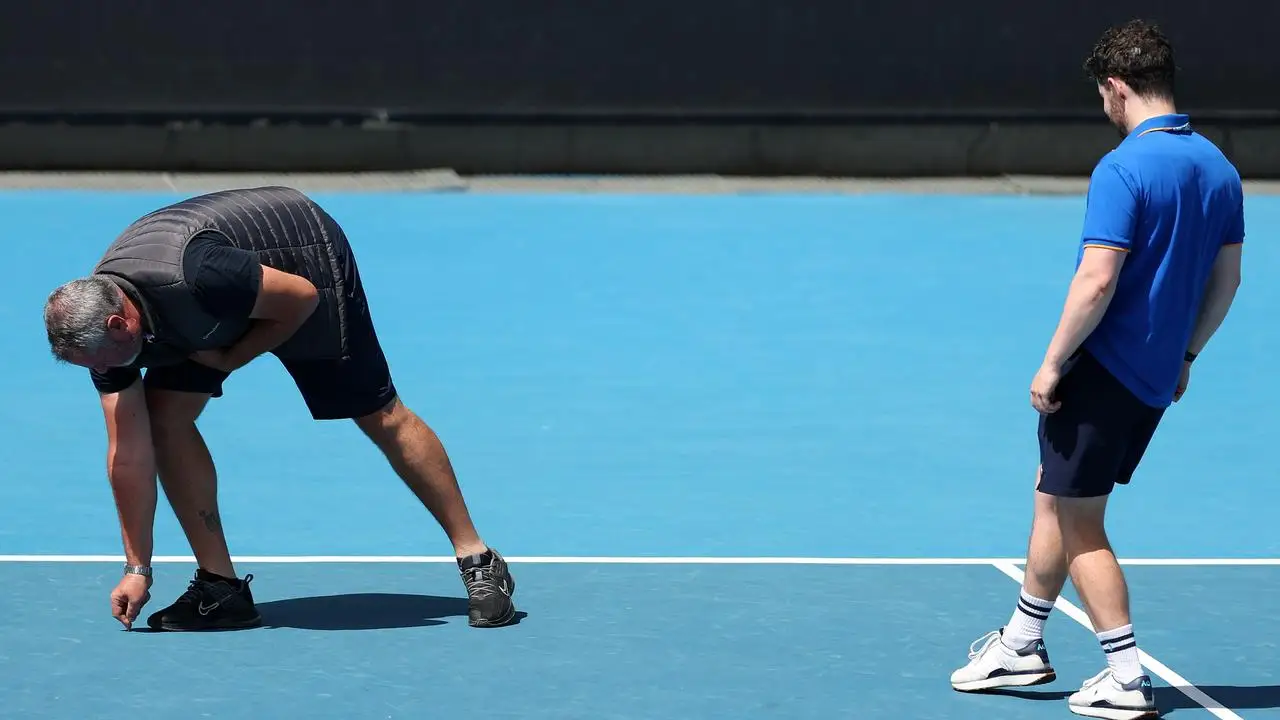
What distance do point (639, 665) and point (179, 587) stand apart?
1.70m

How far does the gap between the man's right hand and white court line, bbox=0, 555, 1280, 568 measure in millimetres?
1153

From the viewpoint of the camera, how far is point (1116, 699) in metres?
4.82

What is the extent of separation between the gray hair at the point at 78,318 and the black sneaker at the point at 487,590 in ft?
4.30

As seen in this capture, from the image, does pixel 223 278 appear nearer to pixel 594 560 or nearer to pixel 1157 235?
pixel 594 560

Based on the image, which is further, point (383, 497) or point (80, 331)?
point (383, 497)

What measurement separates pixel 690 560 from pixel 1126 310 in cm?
232

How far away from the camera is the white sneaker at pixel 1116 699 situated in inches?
189

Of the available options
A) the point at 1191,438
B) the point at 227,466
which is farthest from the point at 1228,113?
the point at 227,466

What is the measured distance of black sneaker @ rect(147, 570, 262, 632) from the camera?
5.70 metres

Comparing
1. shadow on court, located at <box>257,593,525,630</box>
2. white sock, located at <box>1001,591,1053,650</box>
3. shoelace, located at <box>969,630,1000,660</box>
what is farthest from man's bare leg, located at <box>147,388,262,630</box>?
white sock, located at <box>1001,591,1053,650</box>

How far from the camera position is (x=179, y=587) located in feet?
20.5

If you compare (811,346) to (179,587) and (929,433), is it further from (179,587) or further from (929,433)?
(179,587)

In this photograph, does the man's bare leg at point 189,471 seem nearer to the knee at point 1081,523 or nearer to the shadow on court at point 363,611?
the shadow on court at point 363,611

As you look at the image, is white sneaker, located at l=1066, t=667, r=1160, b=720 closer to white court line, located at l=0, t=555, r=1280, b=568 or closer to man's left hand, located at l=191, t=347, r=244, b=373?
white court line, located at l=0, t=555, r=1280, b=568
